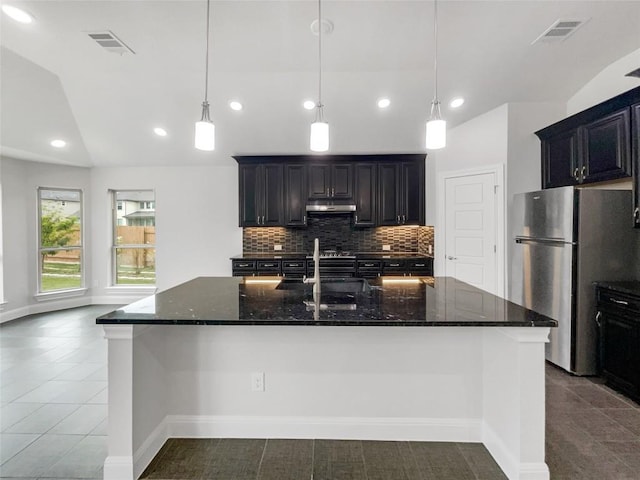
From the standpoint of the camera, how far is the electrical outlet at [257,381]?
211 cm

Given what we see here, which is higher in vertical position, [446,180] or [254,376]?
→ [446,180]

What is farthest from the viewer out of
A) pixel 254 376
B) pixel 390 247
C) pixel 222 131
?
pixel 390 247

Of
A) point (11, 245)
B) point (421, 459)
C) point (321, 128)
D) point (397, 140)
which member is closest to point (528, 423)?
point (421, 459)

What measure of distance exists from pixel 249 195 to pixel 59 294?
3.49 m

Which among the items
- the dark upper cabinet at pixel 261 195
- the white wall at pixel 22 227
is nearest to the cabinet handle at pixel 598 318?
the dark upper cabinet at pixel 261 195

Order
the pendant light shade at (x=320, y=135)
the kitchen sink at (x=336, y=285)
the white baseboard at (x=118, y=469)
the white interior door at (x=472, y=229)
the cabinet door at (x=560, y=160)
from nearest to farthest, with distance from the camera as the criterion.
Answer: the white baseboard at (x=118, y=469), the pendant light shade at (x=320, y=135), the kitchen sink at (x=336, y=285), the cabinet door at (x=560, y=160), the white interior door at (x=472, y=229)

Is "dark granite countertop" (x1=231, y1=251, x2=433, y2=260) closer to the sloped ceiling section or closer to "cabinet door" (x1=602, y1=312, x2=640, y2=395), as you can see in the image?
"cabinet door" (x1=602, y1=312, x2=640, y2=395)

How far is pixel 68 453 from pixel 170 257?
387 centimetres

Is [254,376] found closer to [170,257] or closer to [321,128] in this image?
[321,128]

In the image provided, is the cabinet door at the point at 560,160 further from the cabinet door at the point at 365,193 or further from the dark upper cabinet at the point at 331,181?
the dark upper cabinet at the point at 331,181

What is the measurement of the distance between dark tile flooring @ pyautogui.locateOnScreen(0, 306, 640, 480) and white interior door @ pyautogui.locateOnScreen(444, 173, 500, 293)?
164cm

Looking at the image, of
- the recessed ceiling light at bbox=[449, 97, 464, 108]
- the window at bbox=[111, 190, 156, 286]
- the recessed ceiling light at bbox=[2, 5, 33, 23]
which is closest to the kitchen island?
the recessed ceiling light at bbox=[2, 5, 33, 23]

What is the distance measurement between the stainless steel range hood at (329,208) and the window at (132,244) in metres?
2.91

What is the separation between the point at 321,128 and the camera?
2033mm
